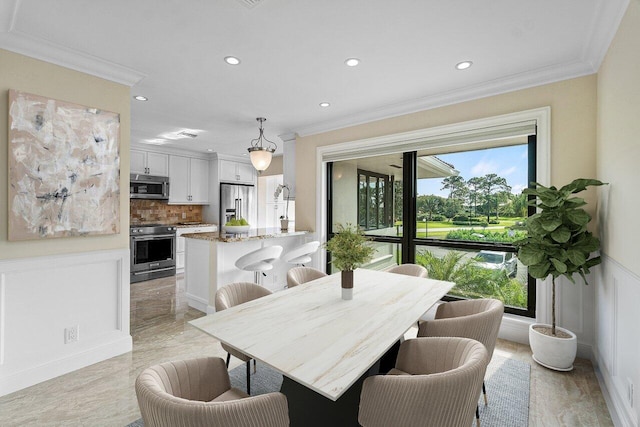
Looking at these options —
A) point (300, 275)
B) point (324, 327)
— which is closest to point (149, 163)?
point (300, 275)

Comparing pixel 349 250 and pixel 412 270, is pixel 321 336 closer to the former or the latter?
pixel 349 250

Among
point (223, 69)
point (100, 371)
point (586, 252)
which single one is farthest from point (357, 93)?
point (100, 371)

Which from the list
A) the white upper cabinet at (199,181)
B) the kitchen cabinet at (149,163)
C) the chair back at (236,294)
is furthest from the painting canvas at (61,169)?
the white upper cabinet at (199,181)

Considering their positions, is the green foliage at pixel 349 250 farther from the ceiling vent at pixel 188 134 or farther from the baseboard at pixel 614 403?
the ceiling vent at pixel 188 134

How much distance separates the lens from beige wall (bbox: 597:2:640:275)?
5.22 ft

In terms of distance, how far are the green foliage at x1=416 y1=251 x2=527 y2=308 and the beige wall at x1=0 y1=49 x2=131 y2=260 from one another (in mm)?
3201

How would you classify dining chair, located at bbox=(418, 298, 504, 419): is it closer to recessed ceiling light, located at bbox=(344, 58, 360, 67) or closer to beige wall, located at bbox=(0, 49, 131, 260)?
recessed ceiling light, located at bbox=(344, 58, 360, 67)

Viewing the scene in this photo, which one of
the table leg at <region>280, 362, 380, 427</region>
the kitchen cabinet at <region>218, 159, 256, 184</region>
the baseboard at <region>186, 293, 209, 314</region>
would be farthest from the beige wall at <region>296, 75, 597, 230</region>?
the kitchen cabinet at <region>218, 159, 256, 184</region>

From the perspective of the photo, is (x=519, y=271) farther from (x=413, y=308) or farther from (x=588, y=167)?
(x=413, y=308)

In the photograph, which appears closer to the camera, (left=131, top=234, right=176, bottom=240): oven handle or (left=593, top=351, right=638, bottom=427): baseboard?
(left=593, top=351, right=638, bottom=427): baseboard

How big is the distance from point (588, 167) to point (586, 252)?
775 millimetres

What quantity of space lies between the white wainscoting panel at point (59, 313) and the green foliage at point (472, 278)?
3.14 meters

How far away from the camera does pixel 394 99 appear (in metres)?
3.35

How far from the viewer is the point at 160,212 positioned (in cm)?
644
